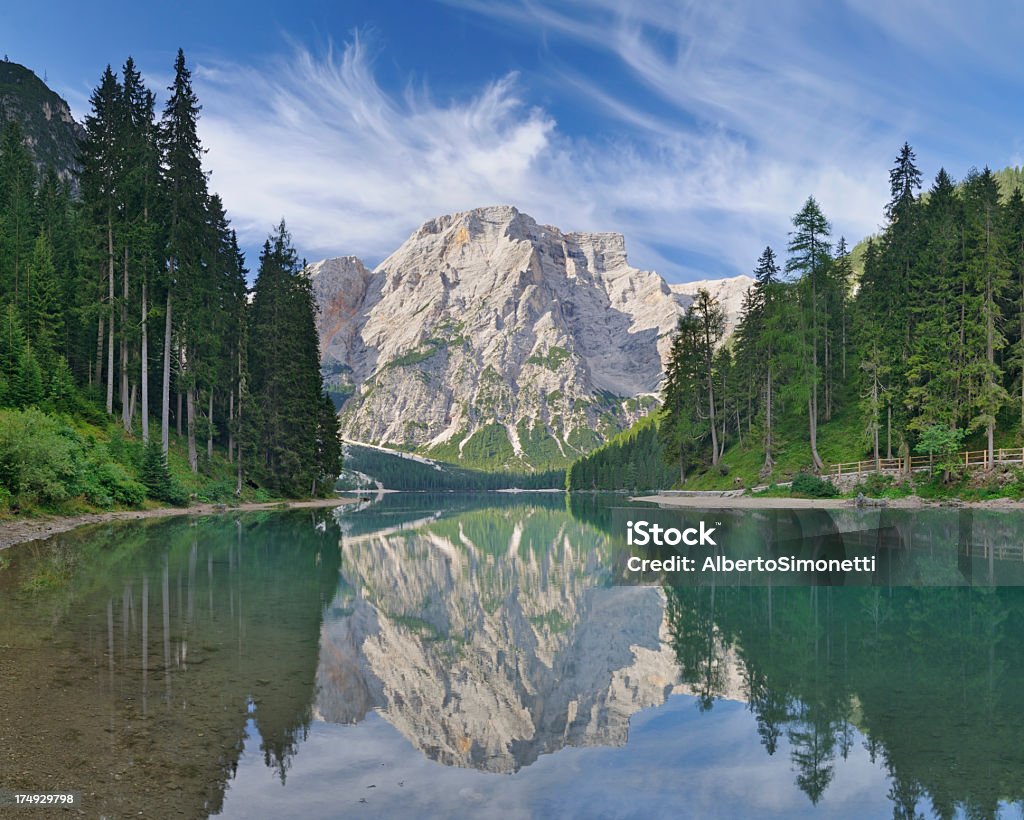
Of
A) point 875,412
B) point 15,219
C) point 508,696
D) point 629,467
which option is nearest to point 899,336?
point 875,412

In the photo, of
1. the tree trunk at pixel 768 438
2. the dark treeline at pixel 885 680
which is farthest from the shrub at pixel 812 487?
the dark treeline at pixel 885 680

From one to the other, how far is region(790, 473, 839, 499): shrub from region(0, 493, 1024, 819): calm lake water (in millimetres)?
37232

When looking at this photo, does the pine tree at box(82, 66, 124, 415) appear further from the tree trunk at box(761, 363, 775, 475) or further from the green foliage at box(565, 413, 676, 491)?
the green foliage at box(565, 413, 676, 491)

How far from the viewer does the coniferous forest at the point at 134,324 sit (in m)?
46.2

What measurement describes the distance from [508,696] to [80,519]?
35.4 meters

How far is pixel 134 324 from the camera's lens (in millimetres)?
51906

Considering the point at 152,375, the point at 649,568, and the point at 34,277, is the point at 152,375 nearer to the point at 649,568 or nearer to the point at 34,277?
the point at 34,277

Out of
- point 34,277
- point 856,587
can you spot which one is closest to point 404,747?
point 856,587

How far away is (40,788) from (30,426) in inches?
1334

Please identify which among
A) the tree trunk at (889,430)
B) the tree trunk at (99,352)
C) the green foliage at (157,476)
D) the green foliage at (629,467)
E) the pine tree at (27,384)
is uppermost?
the tree trunk at (99,352)

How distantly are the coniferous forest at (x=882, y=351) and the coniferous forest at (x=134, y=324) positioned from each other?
4711cm

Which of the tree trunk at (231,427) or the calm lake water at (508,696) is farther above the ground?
the tree trunk at (231,427)

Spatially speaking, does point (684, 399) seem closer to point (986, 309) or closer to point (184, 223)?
point (986, 309)

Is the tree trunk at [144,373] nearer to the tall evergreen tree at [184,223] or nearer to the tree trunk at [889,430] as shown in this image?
the tall evergreen tree at [184,223]
